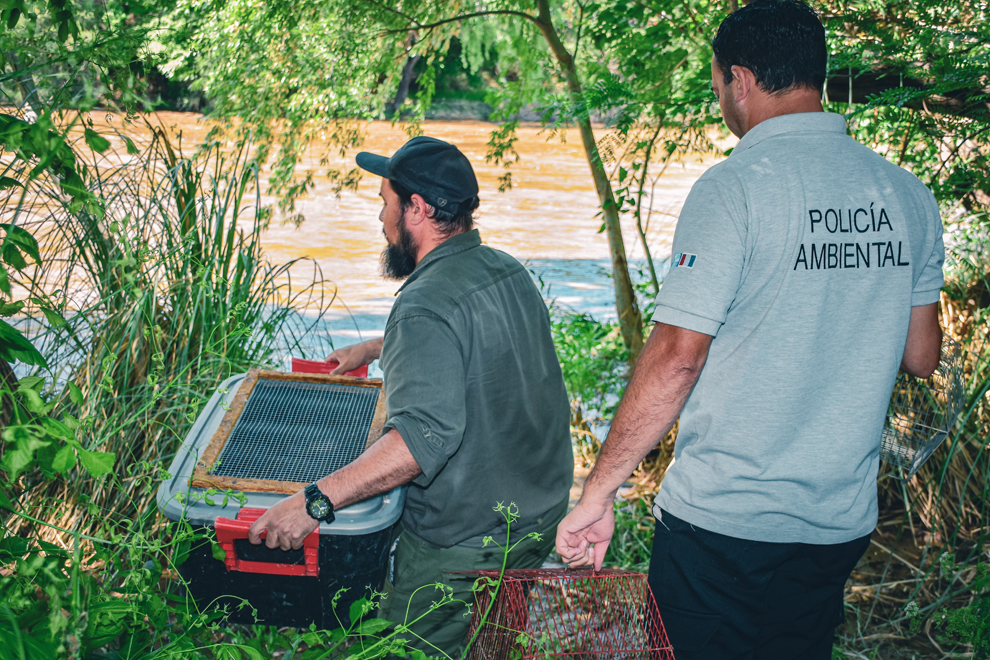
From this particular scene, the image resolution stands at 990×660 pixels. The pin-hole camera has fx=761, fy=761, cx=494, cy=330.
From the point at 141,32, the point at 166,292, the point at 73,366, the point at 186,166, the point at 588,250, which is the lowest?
the point at 588,250

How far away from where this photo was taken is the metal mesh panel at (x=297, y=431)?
6.15 ft

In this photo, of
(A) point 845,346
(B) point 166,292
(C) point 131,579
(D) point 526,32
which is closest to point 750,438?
(A) point 845,346

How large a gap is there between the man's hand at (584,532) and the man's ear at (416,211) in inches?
39.2

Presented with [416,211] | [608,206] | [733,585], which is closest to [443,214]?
[416,211]

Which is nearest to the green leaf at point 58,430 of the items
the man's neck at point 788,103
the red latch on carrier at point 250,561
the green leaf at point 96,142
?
the green leaf at point 96,142

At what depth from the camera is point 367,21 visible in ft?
15.4

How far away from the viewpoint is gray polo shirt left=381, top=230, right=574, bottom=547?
76.2 inches

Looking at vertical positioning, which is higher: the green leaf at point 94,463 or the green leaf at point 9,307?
the green leaf at point 9,307

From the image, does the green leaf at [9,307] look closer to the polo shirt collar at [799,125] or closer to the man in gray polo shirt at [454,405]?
the man in gray polo shirt at [454,405]

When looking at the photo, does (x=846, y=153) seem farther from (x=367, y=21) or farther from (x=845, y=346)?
(x=367, y=21)

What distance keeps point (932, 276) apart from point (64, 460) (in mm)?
1863

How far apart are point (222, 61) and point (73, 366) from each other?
96.2 inches

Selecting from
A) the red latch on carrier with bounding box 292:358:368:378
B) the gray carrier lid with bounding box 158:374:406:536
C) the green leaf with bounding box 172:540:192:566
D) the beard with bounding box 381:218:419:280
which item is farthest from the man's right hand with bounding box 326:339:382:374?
the green leaf with bounding box 172:540:192:566

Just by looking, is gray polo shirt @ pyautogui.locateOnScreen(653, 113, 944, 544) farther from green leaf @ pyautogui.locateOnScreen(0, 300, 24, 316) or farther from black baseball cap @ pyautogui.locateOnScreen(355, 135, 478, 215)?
green leaf @ pyautogui.locateOnScreen(0, 300, 24, 316)
